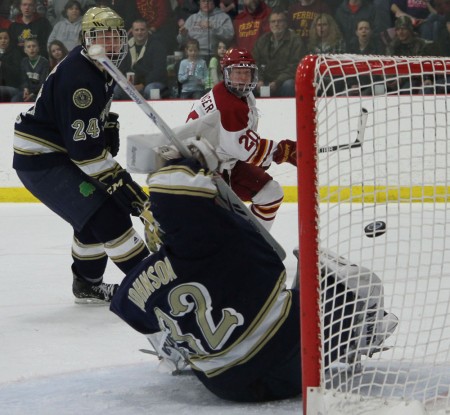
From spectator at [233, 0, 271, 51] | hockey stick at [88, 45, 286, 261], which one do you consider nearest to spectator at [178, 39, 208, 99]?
spectator at [233, 0, 271, 51]

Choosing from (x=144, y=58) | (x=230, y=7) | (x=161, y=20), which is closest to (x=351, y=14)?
(x=230, y=7)

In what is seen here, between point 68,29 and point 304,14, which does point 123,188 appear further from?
point 68,29

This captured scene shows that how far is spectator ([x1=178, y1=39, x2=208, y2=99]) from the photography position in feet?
21.2

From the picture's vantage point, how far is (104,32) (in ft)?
10.6

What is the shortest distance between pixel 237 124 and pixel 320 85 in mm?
2048

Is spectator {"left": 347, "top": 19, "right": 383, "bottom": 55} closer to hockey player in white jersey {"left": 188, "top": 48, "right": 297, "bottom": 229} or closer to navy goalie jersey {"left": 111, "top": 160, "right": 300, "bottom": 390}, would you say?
hockey player in white jersey {"left": 188, "top": 48, "right": 297, "bottom": 229}

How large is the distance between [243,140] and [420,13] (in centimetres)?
292

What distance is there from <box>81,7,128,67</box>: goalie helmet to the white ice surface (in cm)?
91

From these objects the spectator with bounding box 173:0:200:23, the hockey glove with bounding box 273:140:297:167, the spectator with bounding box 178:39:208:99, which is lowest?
the spectator with bounding box 178:39:208:99

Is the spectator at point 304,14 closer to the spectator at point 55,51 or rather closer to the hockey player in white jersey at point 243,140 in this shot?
the spectator at point 55,51

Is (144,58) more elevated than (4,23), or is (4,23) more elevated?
(4,23)

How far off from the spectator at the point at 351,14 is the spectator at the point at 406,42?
0.20 metres

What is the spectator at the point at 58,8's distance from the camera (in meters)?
6.74

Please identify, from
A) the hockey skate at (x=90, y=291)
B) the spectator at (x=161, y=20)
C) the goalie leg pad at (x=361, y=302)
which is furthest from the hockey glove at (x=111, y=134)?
the spectator at (x=161, y=20)
